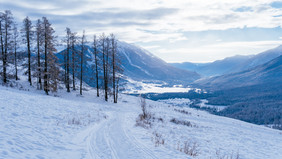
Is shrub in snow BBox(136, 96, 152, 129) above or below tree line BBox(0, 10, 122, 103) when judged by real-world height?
below

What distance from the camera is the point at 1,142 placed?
7.08 metres

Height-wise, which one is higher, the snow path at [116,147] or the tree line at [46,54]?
the tree line at [46,54]

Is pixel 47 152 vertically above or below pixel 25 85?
A: below

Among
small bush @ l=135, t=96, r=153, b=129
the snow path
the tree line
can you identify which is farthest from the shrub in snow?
the tree line

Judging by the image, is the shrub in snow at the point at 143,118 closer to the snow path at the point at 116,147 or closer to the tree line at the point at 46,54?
the snow path at the point at 116,147

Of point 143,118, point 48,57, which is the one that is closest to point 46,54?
point 48,57

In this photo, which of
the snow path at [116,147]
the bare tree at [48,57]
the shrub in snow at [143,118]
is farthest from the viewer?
the bare tree at [48,57]

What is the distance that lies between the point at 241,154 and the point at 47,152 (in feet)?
39.3

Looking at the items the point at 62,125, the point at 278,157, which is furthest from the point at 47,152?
the point at 278,157

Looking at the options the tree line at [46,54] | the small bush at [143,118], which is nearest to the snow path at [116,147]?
the small bush at [143,118]

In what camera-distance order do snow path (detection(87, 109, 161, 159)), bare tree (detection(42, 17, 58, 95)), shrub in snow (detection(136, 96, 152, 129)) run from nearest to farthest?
snow path (detection(87, 109, 161, 159)) → shrub in snow (detection(136, 96, 152, 129)) → bare tree (detection(42, 17, 58, 95))

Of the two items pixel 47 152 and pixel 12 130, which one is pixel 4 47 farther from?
pixel 47 152

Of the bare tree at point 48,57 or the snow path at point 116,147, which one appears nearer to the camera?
the snow path at point 116,147

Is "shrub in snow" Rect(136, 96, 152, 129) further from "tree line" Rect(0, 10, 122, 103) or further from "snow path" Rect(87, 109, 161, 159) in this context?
"tree line" Rect(0, 10, 122, 103)
